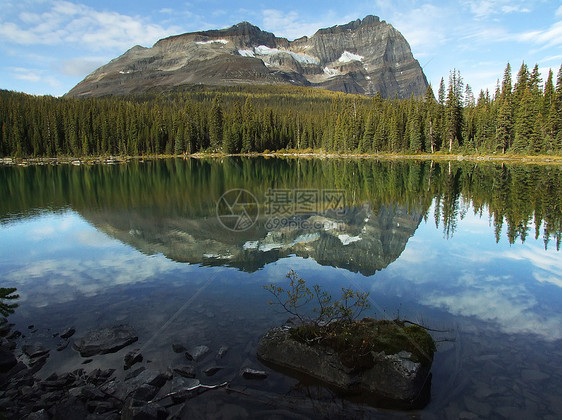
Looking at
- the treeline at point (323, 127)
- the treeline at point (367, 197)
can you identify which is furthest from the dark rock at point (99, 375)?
the treeline at point (323, 127)

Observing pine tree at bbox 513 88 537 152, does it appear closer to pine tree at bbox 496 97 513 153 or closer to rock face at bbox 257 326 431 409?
pine tree at bbox 496 97 513 153

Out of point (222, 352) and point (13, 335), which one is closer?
point (222, 352)

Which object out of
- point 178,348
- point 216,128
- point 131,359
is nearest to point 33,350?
point 131,359

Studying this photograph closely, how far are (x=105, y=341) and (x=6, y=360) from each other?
230 cm

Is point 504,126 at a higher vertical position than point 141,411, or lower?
higher

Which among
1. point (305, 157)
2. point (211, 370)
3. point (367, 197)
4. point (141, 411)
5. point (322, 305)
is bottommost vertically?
point (322, 305)

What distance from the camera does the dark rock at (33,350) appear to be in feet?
32.7

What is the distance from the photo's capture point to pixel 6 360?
9406mm

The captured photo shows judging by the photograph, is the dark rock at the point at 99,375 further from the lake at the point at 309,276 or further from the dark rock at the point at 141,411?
the dark rock at the point at 141,411

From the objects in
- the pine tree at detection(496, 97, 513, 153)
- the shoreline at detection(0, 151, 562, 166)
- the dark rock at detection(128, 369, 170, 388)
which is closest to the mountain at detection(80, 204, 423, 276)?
the dark rock at detection(128, 369, 170, 388)

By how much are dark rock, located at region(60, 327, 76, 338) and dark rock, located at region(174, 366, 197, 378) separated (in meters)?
4.32

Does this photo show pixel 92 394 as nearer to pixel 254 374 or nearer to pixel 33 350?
pixel 33 350

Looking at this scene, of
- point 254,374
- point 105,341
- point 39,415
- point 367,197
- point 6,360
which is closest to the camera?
point 39,415

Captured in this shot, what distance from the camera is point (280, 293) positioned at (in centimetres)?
1375
